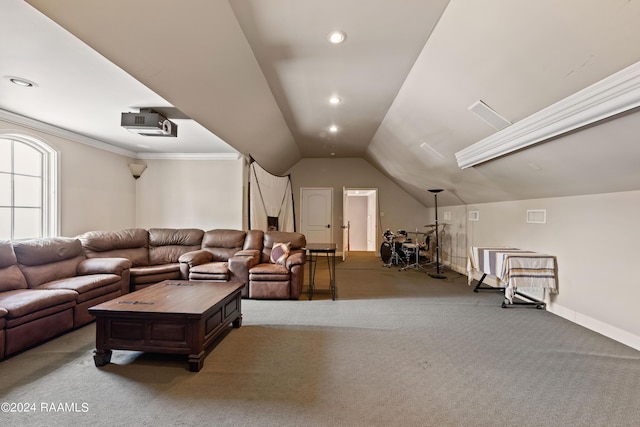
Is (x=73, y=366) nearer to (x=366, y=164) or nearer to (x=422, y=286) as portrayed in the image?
(x=422, y=286)

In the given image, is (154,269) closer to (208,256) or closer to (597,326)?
(208,256)

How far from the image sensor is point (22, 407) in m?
1.75

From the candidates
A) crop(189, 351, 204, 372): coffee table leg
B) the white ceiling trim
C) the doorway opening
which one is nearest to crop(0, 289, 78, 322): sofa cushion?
crop(189, 351, 204, 372): coffee table leg

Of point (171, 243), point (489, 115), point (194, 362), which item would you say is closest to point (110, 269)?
point (171, 243)

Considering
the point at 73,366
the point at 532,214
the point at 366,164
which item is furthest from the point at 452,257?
the point at 73,366

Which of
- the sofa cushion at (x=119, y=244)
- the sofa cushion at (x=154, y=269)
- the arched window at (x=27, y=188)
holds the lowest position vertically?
the sofa cushion at (x=154, y=269)

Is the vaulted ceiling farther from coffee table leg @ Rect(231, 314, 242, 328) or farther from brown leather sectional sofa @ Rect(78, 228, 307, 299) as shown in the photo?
coffee table leg @ Rect(231, 314, 242, 328)

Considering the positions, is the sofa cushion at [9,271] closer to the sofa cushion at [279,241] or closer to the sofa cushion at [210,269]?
the sofa cushion at [210,269]

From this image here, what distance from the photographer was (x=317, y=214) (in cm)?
826

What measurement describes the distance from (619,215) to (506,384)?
2136 millimetres

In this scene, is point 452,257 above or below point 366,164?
below

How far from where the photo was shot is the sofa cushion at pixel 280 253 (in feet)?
14.2

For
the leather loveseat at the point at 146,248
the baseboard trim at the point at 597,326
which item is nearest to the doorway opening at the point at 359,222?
the leather loveseat at the point at 146,248

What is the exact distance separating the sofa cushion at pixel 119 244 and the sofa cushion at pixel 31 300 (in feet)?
4.07
